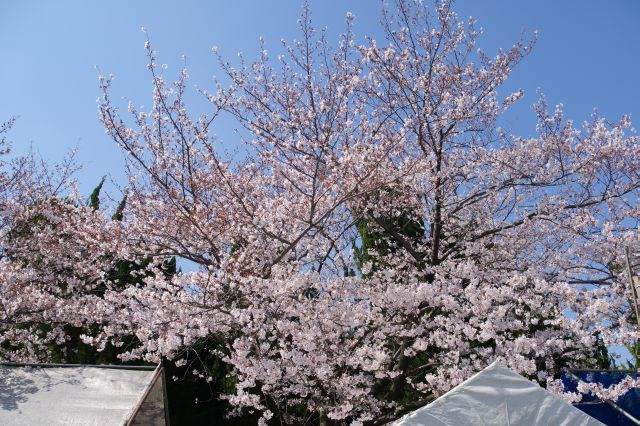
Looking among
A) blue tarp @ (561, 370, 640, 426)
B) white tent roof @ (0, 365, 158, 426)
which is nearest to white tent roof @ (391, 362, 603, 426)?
white tent roof @ (0, 365, 158, 426)

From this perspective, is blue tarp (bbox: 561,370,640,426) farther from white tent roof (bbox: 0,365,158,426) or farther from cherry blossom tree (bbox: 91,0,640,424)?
white tent roof (bbox: 0,365,158,426)

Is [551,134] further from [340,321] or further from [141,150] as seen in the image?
[141,150]

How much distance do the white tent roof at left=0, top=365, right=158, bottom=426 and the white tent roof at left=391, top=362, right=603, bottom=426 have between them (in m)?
2.77

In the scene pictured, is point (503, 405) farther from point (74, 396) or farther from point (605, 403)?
point (605, 403)

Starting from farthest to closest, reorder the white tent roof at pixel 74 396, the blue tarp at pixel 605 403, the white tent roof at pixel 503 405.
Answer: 1. the blue tarp at pixel 605 403
2. the white tent roof at pixel 74 396
3. the white tent roof at pixel 503 405

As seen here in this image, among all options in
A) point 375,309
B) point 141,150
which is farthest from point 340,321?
point 141,150

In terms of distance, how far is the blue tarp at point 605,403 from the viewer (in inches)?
251

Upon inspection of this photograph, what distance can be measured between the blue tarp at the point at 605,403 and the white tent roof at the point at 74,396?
16.0ft

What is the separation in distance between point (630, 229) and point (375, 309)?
4777mm

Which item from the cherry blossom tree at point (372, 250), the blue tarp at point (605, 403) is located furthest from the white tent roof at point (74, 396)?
the blue tarp at point (605, 403)

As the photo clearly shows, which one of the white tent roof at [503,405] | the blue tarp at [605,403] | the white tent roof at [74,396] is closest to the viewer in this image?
the white tent roof at [503,405]

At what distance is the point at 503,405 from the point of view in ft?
9.90

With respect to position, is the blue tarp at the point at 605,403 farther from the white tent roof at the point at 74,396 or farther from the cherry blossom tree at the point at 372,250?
the white tent roof at the point at 74,396

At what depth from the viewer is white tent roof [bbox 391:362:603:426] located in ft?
9.70
